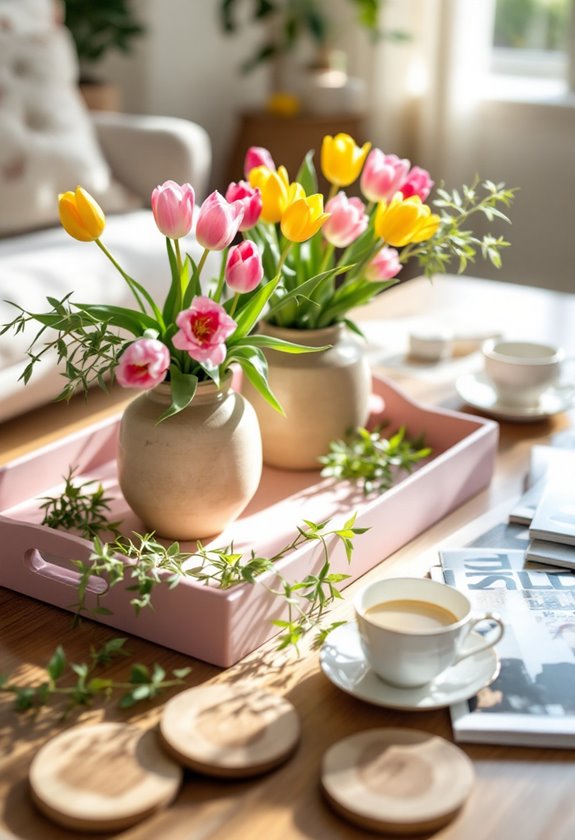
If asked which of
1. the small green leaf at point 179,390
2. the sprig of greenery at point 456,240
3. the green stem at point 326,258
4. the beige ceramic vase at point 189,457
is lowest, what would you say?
the beige ceramic vase at point 189,457

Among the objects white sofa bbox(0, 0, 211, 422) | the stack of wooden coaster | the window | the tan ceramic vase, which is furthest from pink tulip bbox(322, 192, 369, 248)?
the window

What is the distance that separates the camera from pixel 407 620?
0.92m

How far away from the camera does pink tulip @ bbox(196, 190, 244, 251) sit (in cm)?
98

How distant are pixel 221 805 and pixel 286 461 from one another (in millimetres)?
591

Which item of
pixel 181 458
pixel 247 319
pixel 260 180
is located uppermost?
pixel 260 180

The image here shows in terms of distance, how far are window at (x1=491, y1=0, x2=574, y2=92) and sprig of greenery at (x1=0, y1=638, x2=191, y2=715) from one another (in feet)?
10.5

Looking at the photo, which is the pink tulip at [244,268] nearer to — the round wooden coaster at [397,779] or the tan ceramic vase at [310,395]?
the tan ceramic vase at [310,395]

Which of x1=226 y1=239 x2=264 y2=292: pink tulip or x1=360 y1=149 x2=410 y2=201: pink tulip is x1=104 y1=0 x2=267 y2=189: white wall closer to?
x1=360 y1=149 x2=410 y2=201: pink tulip

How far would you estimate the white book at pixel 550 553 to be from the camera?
1122mm

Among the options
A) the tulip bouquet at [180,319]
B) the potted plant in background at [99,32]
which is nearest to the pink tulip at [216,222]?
the tulip bouquet at [180,319]

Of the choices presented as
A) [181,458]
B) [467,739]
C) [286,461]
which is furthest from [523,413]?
[467,739]

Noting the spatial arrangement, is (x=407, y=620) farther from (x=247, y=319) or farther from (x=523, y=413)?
(x=523, y=413)

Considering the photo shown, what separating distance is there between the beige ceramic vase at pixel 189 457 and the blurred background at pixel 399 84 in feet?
8.43

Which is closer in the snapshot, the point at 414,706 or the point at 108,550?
the point at 414,706
